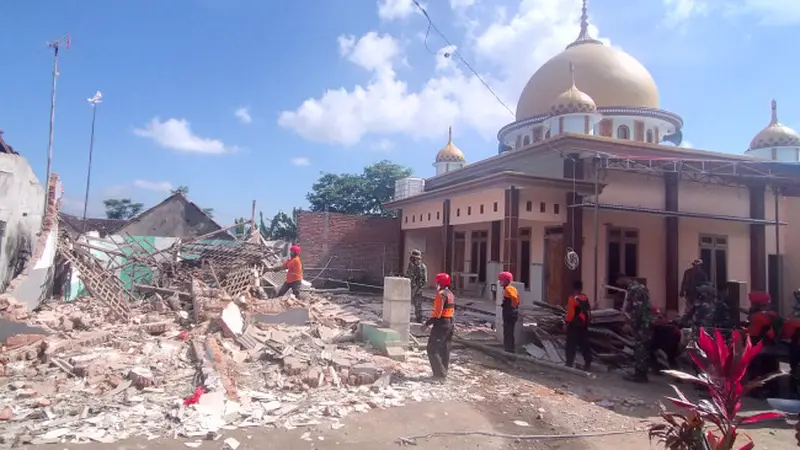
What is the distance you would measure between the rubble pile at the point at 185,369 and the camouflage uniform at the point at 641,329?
2.84 meters

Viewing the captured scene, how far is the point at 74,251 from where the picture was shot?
13.0m

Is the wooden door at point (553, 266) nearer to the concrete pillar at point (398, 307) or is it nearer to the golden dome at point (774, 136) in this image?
the concrete pillar at point (398, 307)

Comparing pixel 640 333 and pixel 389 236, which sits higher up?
pixel 389 236

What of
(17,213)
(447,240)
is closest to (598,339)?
(447,240)

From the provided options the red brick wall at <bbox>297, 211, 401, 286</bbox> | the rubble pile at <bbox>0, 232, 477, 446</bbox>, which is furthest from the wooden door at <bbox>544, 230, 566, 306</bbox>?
the red brick wall at <bbox>297, 211, 401, 286</bbox>

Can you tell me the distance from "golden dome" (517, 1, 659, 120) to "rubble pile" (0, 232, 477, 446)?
576 inches

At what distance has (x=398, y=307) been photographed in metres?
9.42

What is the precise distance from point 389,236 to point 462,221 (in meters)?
6.48

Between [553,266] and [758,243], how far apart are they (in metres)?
7.55

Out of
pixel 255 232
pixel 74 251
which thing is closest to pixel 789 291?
pixel 255 232

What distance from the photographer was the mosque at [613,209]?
48.3 ft

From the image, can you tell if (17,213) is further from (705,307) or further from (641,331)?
(705,307)

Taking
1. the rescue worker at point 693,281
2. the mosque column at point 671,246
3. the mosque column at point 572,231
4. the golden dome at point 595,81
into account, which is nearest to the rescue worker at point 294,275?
the mosque column at point 572,231

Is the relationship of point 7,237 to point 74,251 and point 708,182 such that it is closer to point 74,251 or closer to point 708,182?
point 74,251
